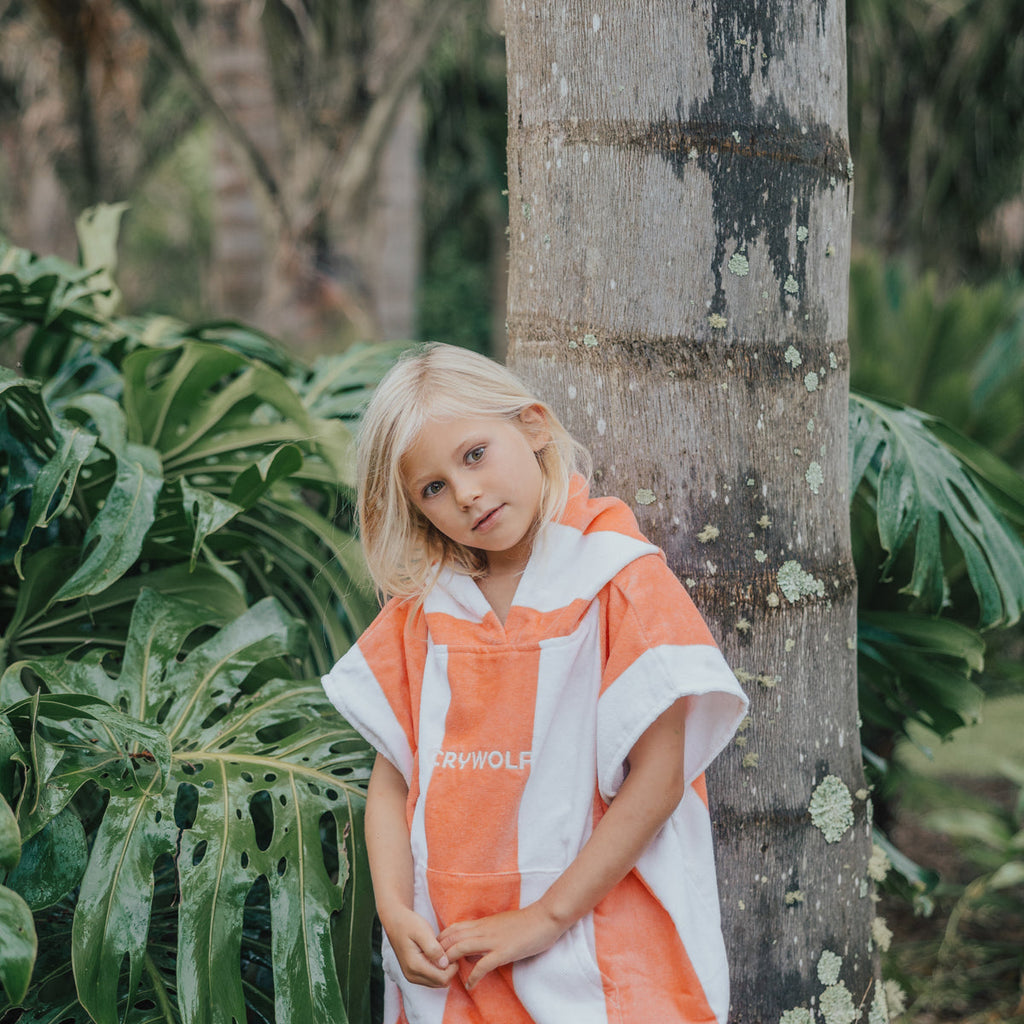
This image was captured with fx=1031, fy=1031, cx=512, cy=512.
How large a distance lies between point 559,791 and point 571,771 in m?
0.03

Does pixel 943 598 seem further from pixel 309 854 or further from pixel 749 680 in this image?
pixel 309 854

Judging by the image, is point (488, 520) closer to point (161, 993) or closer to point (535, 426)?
point (535, 426)

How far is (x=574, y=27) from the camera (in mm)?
1433

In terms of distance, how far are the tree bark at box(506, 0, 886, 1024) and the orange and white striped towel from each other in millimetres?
164

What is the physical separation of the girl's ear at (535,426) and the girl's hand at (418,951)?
620 mm

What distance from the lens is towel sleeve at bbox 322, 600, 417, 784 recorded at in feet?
4.55

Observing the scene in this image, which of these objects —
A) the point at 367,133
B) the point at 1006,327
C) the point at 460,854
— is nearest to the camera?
the point at 460,854

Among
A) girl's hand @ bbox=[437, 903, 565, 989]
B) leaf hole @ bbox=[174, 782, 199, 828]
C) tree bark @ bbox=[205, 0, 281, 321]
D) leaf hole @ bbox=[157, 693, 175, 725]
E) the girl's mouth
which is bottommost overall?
leaf hole @ bbox=[174, 782, 199, 828]

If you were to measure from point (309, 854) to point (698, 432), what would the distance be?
2.69 feet

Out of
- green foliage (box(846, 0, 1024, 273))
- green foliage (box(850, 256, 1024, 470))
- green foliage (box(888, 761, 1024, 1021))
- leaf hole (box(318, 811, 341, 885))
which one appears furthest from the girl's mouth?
green foliage (box(846, 0, 1024, 273))

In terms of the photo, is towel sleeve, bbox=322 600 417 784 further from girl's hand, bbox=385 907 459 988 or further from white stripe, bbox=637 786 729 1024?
white stripe, bbox=637 786 729 1024

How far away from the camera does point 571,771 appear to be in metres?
1.28

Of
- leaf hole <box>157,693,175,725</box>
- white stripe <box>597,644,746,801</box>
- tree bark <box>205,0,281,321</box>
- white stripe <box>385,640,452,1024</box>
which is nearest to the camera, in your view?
white stripe <box>597,644,746,801</box>

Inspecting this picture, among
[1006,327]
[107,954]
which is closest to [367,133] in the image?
[1006,327]
